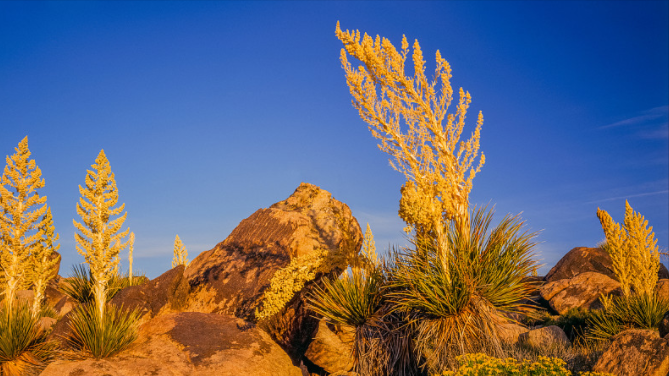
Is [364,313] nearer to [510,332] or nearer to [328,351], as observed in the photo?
[328,351]

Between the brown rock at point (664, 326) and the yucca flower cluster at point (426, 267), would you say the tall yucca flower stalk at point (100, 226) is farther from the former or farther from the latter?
the brown rock at point (664, 326)

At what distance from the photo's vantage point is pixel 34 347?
10.9 m

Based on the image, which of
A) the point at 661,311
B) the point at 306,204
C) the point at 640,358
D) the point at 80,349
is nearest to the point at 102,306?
the point at 80,349

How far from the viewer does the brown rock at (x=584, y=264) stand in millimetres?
22594

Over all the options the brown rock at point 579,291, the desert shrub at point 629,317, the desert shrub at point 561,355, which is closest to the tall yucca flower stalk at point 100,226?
the desert shrub at point 561,355

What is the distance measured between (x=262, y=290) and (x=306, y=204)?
301cm

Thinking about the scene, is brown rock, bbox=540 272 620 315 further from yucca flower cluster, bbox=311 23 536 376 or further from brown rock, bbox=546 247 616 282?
yucca flower cluster, bbox=311 23 536 376

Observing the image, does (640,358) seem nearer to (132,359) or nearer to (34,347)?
(132,359)

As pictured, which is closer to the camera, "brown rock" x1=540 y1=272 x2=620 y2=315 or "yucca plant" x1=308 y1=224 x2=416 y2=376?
"yucca plant" x1=308 y1=224 x2=416 y2=376

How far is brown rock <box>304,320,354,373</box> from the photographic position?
396 inches

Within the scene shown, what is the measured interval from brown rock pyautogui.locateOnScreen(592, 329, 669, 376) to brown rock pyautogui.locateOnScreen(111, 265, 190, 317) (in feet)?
28.6

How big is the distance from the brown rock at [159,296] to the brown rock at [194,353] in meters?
1.09

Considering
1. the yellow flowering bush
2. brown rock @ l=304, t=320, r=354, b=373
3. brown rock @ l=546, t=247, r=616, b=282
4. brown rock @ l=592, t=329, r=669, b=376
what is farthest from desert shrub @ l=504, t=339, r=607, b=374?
brown rock @ l=546, t=247, r=616, b=282

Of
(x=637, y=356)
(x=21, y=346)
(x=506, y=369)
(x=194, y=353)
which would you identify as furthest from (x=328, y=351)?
(x=21, y=346)
